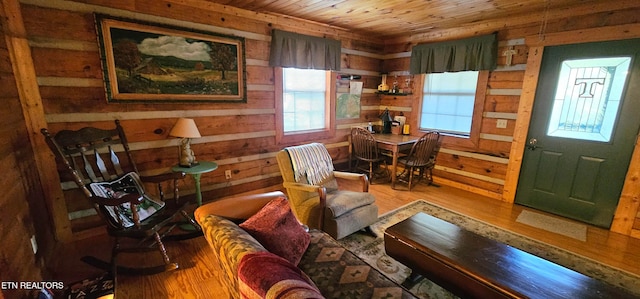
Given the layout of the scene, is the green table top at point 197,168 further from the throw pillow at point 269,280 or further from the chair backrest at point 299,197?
the throw pillow at point 269,280

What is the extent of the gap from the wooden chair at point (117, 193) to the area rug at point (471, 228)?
1.58m

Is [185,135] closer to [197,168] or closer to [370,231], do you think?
[197,168]

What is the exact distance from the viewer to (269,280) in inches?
35.3

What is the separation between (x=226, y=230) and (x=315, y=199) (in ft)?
4.11

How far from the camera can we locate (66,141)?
79.3 inches

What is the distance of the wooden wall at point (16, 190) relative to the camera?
143 cm

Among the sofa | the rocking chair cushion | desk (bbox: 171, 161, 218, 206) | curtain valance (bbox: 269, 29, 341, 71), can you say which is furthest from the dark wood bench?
curtain valance (bbox: 269, 29, 341, 71)

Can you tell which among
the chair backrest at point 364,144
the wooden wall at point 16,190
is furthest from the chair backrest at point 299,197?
the wooden wall at point 16,190

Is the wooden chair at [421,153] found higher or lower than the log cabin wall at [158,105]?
lower

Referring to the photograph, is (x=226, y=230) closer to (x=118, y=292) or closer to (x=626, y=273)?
(x=118, y=292)

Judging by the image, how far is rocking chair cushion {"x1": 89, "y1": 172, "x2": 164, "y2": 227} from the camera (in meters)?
1.95

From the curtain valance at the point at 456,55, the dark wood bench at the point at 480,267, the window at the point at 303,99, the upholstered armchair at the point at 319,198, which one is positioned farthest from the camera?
the window at the point at 303,99

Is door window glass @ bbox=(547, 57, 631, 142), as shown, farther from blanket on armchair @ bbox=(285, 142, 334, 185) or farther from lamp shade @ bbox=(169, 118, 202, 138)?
lamp shade @ bbox=(169, 118, 202, 138)

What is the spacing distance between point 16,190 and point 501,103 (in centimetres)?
474
